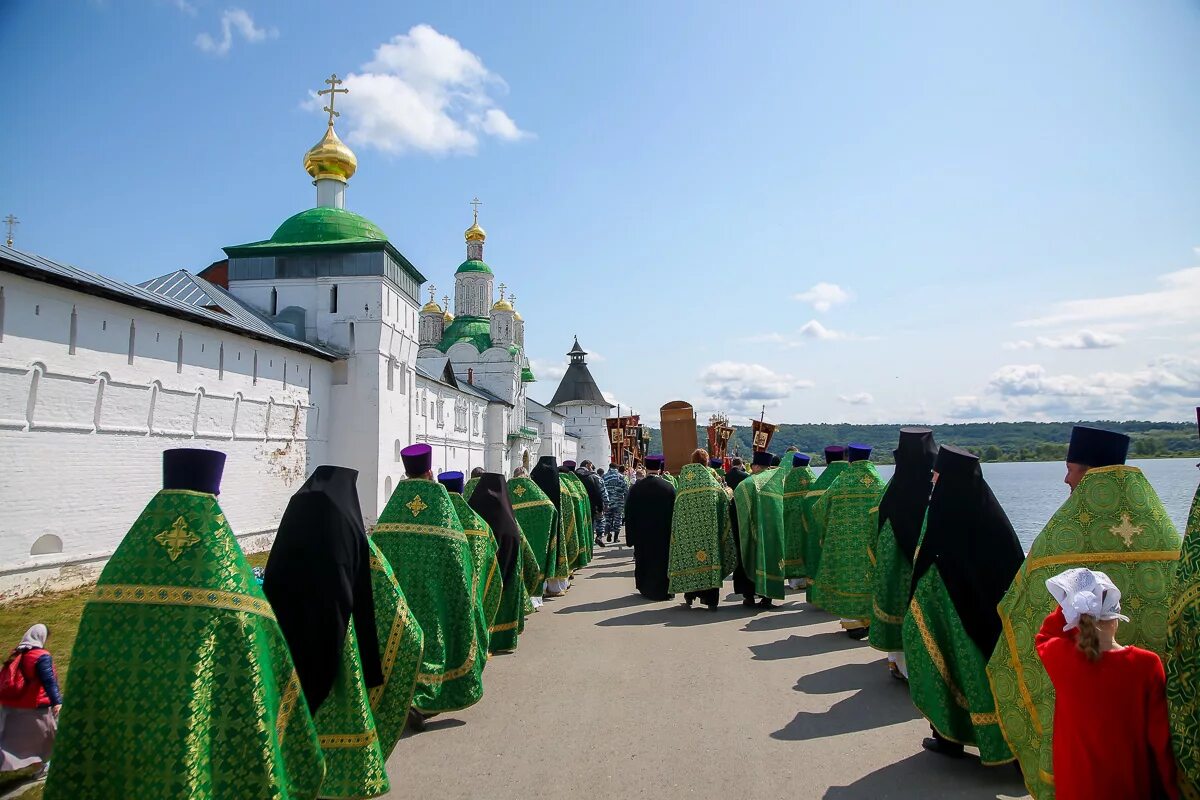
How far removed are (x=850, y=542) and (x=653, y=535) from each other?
10.7ft

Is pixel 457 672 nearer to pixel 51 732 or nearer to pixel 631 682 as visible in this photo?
pixel 631 682

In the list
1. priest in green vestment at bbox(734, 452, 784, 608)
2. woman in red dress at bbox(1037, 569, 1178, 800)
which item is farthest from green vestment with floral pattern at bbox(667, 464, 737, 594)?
woman in red dress at bbox(1037, 569, 1178, 800)

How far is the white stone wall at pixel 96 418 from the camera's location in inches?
425

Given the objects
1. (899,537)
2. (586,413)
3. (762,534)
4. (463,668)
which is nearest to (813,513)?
(762,534)

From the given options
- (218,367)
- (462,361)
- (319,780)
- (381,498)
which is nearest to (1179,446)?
(462,361)

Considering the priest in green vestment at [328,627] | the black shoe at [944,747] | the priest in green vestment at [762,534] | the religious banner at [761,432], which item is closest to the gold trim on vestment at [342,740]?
the priest in green vestment at [328,627]

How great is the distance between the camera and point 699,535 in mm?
9914

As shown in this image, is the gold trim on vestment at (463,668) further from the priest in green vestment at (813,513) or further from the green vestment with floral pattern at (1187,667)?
the priest in green vestment at (813,513)

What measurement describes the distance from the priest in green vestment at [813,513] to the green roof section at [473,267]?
145 feet

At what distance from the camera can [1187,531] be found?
8.64 ft

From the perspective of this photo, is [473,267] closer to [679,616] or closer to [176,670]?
[679,616]

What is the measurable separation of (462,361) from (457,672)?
4304 centimetres

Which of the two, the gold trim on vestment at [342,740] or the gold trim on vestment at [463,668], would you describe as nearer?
the gold trim on vestment at [342,740]

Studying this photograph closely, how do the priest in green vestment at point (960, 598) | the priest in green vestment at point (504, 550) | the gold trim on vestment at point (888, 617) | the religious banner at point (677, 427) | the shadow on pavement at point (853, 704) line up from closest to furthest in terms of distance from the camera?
the priest in green vestment at point (960, 598) < the shadow on pavement at point (853, 704) < the gold trim on vestment at point (888, 617) < the priest in green vestment at point (504, 550) < the religious banner at point (677, 427)
